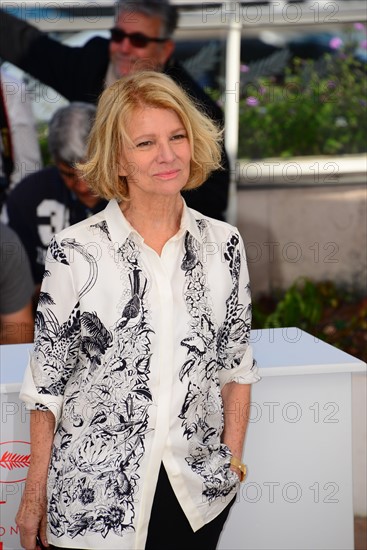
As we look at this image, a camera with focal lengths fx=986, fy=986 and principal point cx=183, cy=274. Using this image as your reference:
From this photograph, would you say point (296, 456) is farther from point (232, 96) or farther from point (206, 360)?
point (232, 96)

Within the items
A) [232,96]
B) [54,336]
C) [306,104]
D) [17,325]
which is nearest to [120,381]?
[54,336]

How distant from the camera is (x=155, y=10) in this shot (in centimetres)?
568

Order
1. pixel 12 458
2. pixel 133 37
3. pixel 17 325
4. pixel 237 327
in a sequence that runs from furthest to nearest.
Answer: pixel 133 37, pixel 17 325, pixel 12 458, pixel 237 327

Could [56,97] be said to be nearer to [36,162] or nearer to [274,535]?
[36,162]

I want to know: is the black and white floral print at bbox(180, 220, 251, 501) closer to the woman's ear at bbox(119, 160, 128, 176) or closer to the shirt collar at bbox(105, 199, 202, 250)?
the shirt collar at bbox(105, 199, 202, 250)

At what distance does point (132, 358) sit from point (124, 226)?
0.30 meters

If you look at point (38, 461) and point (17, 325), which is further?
point (17, 325)

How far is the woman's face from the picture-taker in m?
2.16

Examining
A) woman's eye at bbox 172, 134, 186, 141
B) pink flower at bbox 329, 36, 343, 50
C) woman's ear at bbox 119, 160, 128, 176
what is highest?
pink flower at bbox 329, 36, 343, 50

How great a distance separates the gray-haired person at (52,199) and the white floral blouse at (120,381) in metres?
3.52

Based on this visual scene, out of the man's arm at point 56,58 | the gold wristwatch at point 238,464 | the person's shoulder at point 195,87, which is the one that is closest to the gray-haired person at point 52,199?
the man's arm at point 56,58

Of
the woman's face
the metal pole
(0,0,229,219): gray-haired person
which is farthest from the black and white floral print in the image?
the metal pole

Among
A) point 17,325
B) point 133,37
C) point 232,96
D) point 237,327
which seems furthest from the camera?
point 232,96

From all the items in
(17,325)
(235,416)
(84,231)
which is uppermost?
(84,231)
